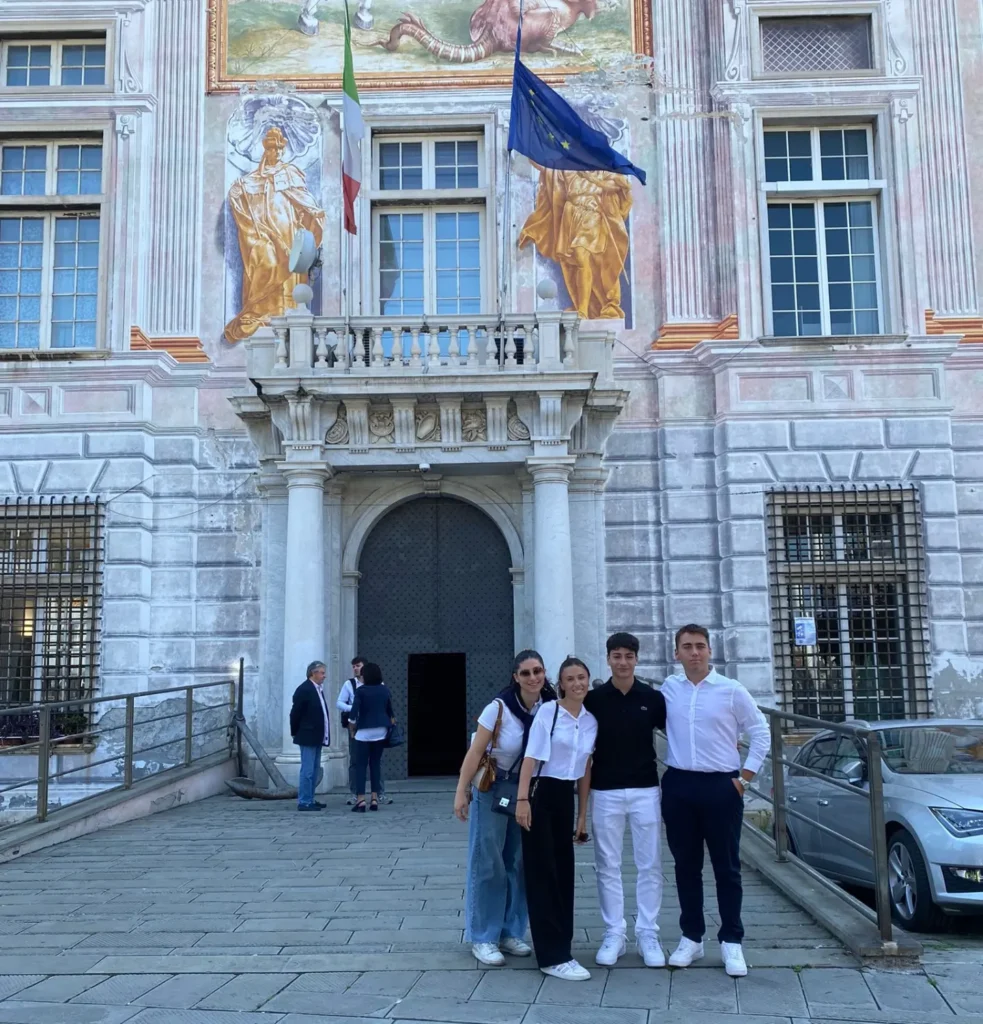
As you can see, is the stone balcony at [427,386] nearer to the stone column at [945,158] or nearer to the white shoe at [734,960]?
the stone column at [945,158]

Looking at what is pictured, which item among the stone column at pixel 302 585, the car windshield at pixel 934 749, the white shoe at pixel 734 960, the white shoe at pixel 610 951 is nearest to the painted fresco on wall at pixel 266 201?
the stone column at pixel 302 585

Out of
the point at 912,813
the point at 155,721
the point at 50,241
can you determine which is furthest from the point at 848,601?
the point at 50,241

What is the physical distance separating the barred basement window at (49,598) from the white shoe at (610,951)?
37.6ft

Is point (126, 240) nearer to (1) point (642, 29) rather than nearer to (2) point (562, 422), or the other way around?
(2) point (562, 422)

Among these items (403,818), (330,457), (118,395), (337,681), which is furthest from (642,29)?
(403,818)

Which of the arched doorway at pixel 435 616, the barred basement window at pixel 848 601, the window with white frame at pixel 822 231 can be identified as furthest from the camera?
the window with white frame at pixel 822 231

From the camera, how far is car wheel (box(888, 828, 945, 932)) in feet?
A: 27.4

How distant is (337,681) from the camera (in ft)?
54.3

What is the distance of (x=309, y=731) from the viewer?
1362 centimetres

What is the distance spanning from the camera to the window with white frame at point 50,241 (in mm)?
17547

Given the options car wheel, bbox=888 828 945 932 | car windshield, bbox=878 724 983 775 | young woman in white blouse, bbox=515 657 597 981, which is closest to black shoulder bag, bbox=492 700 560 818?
young woman in white blouse, bbox=515 657 597 981

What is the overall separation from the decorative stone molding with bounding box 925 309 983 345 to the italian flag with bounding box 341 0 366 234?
843 centimetres

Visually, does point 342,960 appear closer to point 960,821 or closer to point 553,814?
point 553,814

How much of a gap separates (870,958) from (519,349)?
10.5 metres
